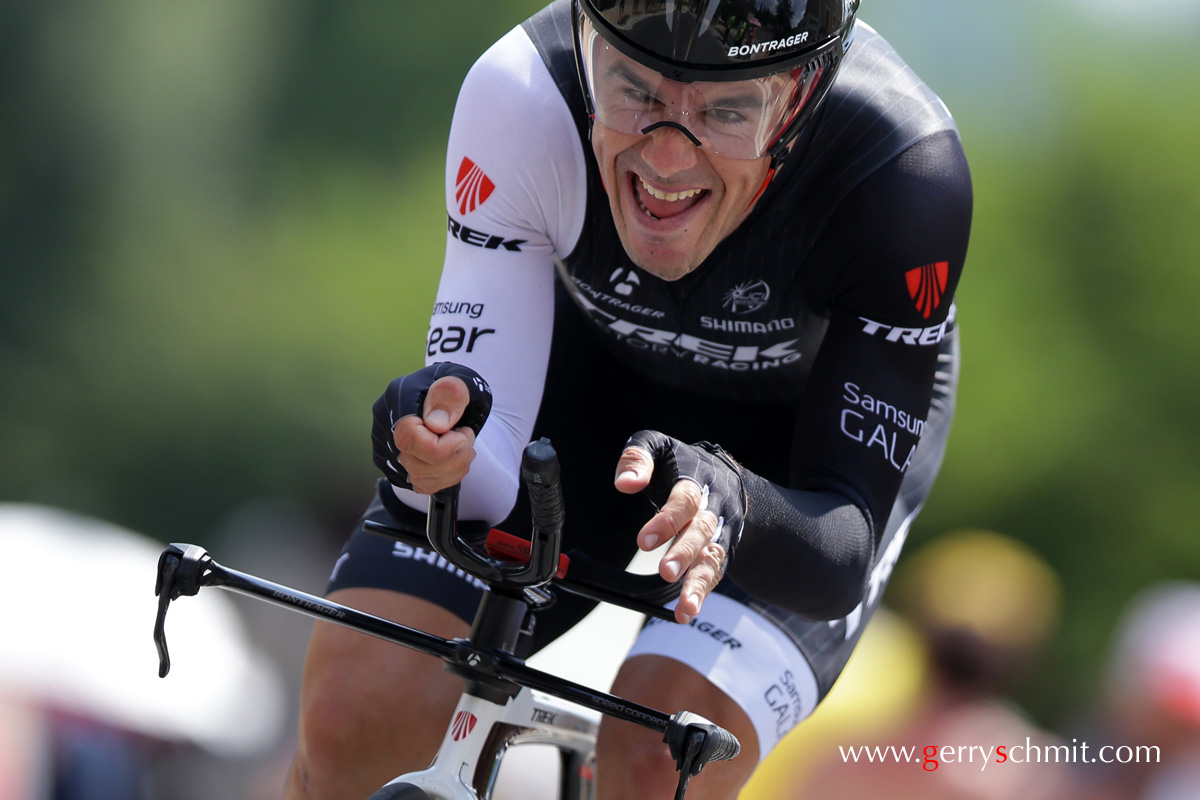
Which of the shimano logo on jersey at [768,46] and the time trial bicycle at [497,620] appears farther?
the shimano logo on jersey at [768,46]

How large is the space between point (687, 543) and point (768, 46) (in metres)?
1.06

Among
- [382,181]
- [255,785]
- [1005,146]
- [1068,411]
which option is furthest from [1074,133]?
[255,785]

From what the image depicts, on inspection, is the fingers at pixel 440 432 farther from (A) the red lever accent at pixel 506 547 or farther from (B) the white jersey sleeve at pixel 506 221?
(B) the white jersey sleeve at pixel 506 221

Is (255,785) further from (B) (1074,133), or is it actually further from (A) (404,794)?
(B) (1074,133)

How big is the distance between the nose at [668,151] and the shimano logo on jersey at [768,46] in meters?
0.18

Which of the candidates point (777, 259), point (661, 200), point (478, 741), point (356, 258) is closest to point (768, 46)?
point (661, 200)

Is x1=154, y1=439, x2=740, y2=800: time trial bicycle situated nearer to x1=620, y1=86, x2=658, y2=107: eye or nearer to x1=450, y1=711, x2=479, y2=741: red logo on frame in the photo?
x1=450, y1=711, x2=479, y2=741: red logo on frame

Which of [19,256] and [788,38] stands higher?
[788,38]

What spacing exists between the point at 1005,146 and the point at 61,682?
14.8 meters

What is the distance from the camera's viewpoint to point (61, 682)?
15.9ft

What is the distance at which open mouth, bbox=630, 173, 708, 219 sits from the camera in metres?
2.69

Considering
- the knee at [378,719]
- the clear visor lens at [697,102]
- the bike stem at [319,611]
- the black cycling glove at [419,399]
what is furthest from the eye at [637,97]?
the knee at [378,719]

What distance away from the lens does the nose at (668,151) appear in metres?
2.59

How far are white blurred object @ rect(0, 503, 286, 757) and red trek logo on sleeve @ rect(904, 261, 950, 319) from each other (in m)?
3.29
